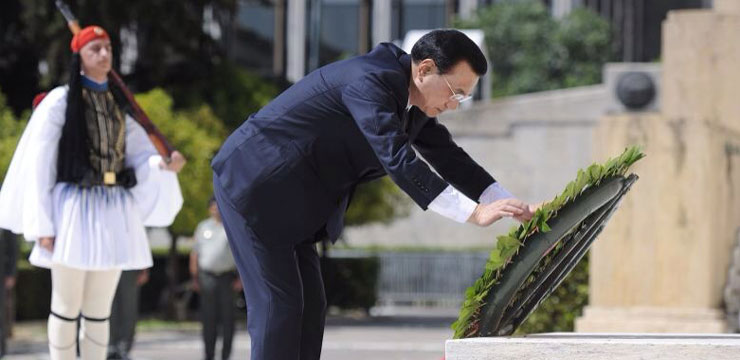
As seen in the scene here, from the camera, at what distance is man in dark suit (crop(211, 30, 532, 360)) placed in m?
5.11

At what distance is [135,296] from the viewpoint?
12.2 m

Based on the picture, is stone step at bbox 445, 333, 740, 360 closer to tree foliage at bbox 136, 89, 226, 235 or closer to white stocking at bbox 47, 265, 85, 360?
white stocking at bbox 47, 265, 85, 360

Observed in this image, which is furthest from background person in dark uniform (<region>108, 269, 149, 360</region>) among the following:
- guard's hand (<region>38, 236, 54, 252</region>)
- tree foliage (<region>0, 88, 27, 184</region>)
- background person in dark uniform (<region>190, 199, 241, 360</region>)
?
tree foliage (<region>0, 88, 27, 184</region>)

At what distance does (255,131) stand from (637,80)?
7.26m

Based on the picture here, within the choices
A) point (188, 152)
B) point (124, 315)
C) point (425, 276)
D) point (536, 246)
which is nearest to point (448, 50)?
point (536, 246)

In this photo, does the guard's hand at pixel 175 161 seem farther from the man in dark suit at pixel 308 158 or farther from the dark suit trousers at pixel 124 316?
the dark suit trousers at pixel 124 316

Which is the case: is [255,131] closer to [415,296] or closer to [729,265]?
[729,265]

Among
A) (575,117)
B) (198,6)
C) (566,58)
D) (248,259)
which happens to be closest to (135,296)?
(248,259)

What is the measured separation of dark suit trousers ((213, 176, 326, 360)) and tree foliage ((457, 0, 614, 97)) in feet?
153

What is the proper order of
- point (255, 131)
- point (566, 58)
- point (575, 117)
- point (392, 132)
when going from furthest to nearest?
point (566, 58)
point (575, 117)
point (255, 131)
point (392, 132)

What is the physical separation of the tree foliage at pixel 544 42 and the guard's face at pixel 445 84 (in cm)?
4685

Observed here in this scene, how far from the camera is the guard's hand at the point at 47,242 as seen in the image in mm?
7520

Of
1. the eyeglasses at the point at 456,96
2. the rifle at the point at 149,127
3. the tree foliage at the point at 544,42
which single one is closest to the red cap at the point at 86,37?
the rifle at the point at 149,127

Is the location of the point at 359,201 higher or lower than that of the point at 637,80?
lower
